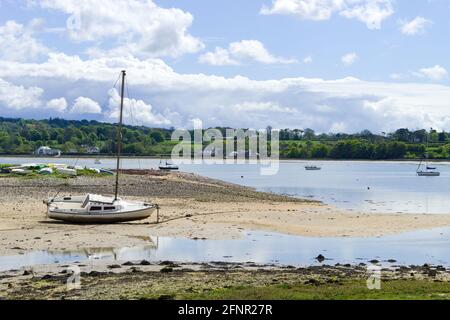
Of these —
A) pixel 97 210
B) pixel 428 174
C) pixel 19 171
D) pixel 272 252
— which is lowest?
pixel 428 174

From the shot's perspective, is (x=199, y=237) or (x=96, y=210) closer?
(x=199, y=237)

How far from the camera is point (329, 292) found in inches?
822

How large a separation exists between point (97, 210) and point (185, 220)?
20.5 ft

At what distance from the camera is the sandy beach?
36625 millimetres

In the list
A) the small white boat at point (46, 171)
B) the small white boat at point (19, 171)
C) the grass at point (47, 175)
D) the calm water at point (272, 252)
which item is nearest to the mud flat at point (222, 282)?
the calm water at point (272, 252)

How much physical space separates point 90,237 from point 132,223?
616 cm

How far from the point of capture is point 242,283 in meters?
23.4

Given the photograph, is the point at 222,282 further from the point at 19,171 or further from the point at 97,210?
the point at 19,171

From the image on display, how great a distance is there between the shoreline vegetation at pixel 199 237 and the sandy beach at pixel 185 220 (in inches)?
2.5

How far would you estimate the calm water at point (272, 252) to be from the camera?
101ft

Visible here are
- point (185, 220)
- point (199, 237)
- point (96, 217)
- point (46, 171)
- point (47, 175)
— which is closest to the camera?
point (199, 237)

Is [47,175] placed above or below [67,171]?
below

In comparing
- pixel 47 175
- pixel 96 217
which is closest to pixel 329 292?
pixel 96 217
